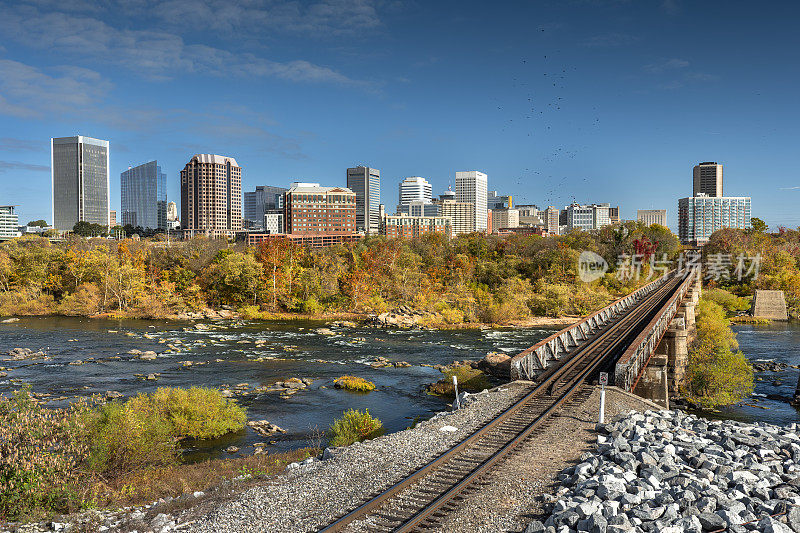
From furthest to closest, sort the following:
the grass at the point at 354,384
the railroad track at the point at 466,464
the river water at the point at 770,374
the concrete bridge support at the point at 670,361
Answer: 1. the grass at the point at 354,384
2. the river water at the point at 770,374
3. the concrete bridge support at the point at 670,361
4. the railroad track at the point at 466,464

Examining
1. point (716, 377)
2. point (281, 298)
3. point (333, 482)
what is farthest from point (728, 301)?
point (333, 482)

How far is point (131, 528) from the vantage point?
9.91 meters

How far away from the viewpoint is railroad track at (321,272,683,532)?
9727 mm

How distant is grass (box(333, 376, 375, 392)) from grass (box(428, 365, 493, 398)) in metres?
3.06

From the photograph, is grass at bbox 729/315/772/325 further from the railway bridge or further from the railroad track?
the railroad track

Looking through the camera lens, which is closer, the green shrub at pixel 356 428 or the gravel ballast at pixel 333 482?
the gravel ballast at pixel 333 482

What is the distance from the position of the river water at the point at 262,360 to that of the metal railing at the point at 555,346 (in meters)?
4.68

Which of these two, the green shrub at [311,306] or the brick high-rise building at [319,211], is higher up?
the brick high-rise building at [319,211]

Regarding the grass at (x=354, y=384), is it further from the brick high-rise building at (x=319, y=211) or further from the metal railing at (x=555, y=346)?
the brick high-rise building at (x=319, y=211)

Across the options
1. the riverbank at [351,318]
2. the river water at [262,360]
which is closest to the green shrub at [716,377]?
the river water at [262,360]

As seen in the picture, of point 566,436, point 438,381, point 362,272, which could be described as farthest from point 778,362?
point 362,272

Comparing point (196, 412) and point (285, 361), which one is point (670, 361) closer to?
point (285, 361)

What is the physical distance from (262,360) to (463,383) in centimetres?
1374

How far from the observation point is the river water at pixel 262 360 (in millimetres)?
24080
